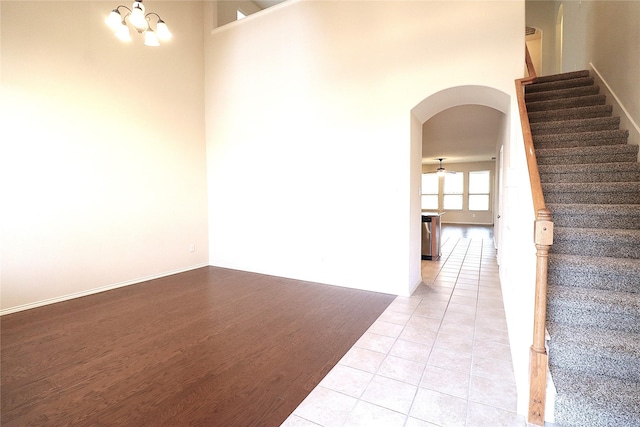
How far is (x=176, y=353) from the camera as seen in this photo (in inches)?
97.0

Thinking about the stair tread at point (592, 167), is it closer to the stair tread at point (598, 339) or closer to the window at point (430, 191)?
the stair tread at point (598, 339)

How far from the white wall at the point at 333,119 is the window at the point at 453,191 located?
10.0 meters

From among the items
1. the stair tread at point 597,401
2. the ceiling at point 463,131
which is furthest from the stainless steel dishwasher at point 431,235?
the stair tread at point 597,401

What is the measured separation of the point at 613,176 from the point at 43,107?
20.7 feet

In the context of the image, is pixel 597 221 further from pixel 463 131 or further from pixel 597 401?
pixel 463 131

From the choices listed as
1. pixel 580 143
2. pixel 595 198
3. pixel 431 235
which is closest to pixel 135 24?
pixel 595 198

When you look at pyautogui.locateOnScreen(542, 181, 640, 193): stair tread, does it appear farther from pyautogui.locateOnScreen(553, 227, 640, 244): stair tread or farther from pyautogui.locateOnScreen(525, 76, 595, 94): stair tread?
pyautogui.locateOnScreen(525, 76, 595, 94): stair tread

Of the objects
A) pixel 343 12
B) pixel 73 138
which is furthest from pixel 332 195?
pixel 73 138

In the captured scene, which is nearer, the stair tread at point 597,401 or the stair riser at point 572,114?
the stair tread at point 597,401

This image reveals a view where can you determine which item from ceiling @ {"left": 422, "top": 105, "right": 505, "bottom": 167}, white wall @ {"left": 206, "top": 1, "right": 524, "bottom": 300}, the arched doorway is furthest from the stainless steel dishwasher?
ceiling @ {"left": 422, "top": 105, "right": 505, "bottom": 167}

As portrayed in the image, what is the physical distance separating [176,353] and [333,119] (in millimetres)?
3383

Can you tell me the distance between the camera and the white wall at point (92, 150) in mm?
3318

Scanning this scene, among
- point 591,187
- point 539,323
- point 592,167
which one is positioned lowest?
point 539,323

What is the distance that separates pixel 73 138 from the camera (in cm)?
375
